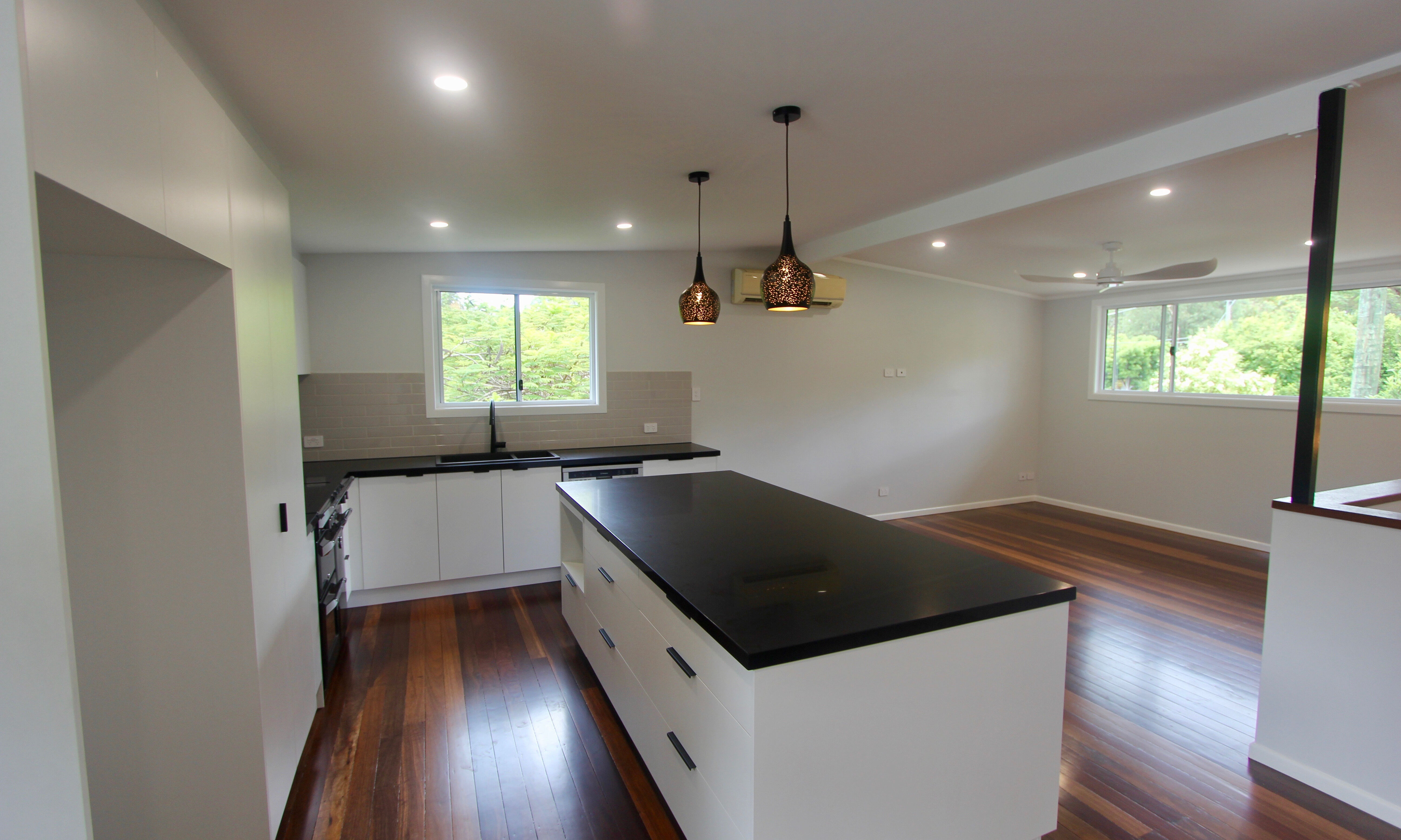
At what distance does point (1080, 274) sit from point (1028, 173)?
9.08ft

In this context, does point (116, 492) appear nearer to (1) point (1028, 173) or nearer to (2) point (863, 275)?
(1) point (1028, 173)

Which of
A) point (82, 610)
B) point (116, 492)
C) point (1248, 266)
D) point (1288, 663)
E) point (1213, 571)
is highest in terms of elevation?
point (1248, 266)

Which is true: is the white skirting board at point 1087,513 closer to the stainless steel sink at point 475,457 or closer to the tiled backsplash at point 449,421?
the tiled backsplash at point 449,421

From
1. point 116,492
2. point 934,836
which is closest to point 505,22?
point 116,492

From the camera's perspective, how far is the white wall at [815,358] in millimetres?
4215

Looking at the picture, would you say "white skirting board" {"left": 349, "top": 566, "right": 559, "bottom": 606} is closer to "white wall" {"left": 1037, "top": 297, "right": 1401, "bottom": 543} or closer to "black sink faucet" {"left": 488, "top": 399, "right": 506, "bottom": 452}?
"black sink faucet" {"left": 488, "top": 399, "right": 506, "bottom": 452}

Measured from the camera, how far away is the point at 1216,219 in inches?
135

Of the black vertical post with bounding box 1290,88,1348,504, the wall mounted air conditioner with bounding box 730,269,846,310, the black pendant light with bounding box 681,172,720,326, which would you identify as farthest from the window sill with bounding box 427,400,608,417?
the black vertical post with bounding box 1290,88,1348,504

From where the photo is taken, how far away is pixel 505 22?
155 centimetres

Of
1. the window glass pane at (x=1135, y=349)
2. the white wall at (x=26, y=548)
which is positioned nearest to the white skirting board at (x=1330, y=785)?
the white wall at (x=26, y=548)

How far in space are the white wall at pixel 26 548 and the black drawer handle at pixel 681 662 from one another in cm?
115

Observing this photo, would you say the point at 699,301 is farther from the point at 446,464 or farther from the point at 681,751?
the point at 446,464

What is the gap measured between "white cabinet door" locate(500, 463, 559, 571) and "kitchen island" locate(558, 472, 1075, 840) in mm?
2109

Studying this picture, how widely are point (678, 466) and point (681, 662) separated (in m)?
2.80
